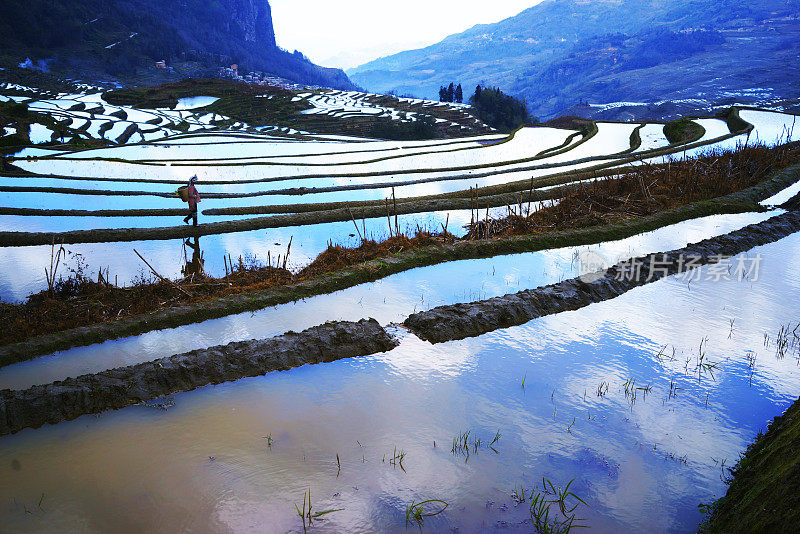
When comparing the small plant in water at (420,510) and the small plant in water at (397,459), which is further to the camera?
the small plant in water at (397,459)

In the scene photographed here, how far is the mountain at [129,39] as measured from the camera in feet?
232

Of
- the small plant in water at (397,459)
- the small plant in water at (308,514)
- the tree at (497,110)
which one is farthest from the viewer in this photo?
the tree at (497,110)

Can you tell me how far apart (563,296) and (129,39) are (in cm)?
10458

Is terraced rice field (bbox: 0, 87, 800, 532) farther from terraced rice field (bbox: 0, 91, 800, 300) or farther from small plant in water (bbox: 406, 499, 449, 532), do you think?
terraced rice field (bbox: 0, 91, 800, 300)

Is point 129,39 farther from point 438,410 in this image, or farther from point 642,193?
point 438,410

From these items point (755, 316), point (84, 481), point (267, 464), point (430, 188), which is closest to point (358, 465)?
point (267, 464)

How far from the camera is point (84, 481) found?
2.93 metres

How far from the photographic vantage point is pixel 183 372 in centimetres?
406

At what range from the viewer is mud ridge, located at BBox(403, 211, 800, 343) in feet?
16.4

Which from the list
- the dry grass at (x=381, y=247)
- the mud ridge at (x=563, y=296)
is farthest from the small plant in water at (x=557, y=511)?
the dry grass at (x=381, y=247)

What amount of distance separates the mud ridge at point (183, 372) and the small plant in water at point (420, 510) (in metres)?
1.94

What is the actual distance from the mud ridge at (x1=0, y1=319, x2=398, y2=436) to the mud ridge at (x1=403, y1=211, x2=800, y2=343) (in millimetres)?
554

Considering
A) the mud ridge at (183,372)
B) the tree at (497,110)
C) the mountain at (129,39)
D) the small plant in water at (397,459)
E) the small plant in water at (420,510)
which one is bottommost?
the small plant in water at (420,510)

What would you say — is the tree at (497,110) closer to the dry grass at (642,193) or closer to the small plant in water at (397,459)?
the dry grass at (642,193)
